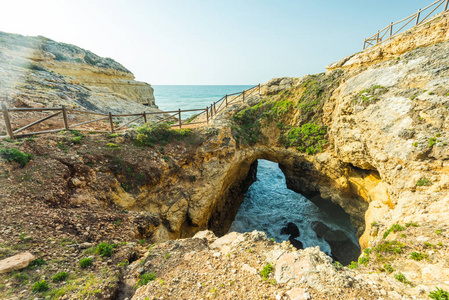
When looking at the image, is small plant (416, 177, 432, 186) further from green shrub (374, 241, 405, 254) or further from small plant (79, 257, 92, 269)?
small plant (79, 257, 92, 269)

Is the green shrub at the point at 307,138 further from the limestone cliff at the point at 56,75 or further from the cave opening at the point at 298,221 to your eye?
the limestone cliff at the point at 56,75

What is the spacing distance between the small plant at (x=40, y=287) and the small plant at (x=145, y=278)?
6.33ft

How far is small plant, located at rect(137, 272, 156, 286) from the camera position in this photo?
15.9ft

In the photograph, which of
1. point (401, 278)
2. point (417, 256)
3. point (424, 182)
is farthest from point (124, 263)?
point (424, 182)

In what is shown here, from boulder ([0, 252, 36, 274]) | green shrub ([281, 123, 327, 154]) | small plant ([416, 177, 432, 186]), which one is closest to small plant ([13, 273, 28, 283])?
boulder ([0, 252, 36, 274])

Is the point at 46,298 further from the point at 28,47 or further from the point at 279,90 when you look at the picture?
the point at 28,47

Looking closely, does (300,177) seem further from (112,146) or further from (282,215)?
(112,146)

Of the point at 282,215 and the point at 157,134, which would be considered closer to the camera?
the point at 157,134

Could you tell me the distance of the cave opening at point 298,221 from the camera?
13369 millimetres

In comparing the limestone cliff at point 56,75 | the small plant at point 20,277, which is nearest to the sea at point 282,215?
the small plant at point 20,277

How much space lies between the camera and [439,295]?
378 cm

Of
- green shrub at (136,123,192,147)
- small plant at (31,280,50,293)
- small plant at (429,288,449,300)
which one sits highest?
green shrub at (136,123,192,147)

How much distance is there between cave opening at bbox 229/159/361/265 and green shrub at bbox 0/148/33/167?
Answer: 43.4 feet

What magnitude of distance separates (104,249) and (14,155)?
509 cm
